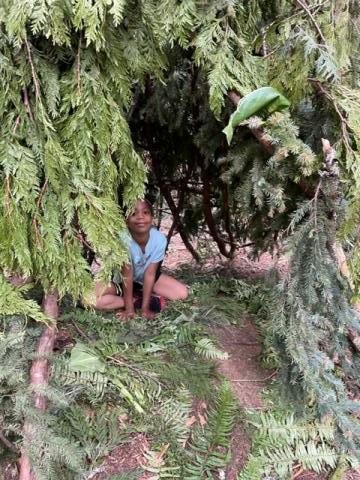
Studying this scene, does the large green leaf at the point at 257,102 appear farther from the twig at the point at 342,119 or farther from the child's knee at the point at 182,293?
the child's knee at the point at 182,293

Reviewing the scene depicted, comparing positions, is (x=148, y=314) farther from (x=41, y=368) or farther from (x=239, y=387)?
(x=41, y=368)

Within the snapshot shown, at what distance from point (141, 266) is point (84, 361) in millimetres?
1051

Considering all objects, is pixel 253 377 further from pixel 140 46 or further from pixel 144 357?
pixel 140 46

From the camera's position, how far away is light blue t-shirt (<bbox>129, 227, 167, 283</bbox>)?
145 inches

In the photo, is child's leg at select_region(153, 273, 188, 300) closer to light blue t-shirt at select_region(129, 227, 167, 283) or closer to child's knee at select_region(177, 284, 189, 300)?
child's knee at select_region(177, 284, 189, 300)

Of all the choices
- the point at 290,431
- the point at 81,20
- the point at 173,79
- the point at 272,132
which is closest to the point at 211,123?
Answer: the point at 173,79

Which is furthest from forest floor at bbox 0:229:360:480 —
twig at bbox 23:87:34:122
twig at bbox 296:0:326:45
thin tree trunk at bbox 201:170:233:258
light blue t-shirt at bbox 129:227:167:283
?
twig at bbox 23:87:34:122

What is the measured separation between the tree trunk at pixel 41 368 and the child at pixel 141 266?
2.93 feet

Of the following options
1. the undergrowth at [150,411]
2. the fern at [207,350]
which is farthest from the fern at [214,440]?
the fern at [207,350]

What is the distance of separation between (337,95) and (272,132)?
372mm

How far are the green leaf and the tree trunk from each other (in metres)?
0.18

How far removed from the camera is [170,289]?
12.8 feet

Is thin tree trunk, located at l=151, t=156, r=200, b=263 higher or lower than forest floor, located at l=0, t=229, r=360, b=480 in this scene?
higher

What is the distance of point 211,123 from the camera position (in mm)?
3299
